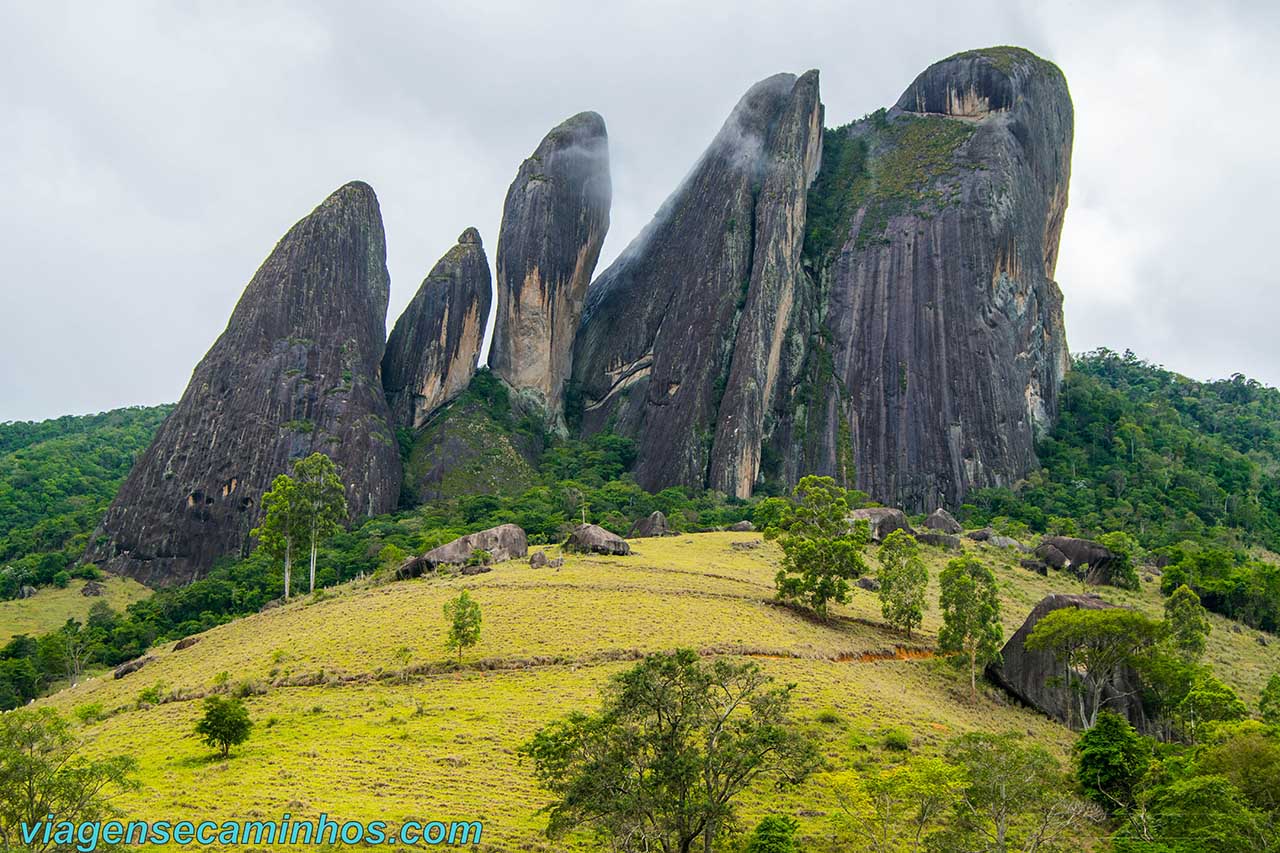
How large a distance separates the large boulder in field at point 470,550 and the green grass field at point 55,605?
19.8 m

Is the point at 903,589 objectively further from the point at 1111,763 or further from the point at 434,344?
the point at 434,344

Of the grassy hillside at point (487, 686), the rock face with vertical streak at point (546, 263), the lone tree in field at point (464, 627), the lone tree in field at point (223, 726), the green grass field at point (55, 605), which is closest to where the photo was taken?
the grassy hillside at point (487, 686)

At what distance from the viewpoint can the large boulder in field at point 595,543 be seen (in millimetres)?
46656

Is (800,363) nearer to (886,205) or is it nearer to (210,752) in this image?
(886,205)

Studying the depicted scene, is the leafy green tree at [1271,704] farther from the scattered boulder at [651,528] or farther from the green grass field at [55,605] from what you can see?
the green grass field at [55,605]

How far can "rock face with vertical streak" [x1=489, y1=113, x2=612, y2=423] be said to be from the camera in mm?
85438

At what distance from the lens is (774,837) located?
1884 cm

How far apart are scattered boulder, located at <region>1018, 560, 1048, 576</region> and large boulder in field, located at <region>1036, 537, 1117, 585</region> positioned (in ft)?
3.38

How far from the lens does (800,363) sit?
275 ft

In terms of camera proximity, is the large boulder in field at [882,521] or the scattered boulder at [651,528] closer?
the large boulder in field at [882,521]

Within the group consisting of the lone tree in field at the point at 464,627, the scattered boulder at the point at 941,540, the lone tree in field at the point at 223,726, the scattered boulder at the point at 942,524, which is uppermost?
the scattered boulder at the point at 942,524

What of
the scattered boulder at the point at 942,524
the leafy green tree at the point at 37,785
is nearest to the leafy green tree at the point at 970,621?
the leafy green tree at the point at 37,785

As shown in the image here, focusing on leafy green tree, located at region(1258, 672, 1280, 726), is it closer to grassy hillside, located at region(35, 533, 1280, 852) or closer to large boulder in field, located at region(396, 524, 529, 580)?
grassy hillside, located at region(35, 533, 1280, 852)

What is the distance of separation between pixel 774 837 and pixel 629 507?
48.9 m
